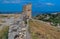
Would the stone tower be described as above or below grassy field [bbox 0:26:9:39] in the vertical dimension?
above

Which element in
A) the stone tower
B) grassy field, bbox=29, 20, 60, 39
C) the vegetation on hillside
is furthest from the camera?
the vegetation on hillside

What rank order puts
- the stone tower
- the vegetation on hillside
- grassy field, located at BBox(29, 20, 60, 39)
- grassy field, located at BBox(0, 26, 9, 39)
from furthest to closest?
the vegetation on hillside → the stone tower → grassy field, located at BBox(29, 20, 60, 39) → grassy field, located at BBox(0, 26, 9, 39)

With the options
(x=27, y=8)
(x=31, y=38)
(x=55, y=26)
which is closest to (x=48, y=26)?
(x=55, y=26)

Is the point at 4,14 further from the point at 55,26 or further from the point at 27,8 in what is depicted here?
the point at 55,26

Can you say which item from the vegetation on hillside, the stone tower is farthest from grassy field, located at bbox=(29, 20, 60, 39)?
the vegetation on hillside

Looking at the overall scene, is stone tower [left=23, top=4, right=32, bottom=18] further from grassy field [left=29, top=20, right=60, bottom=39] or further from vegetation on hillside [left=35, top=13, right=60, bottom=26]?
vegetation on hillside [left=35, top=13, right=60, bottom=26]

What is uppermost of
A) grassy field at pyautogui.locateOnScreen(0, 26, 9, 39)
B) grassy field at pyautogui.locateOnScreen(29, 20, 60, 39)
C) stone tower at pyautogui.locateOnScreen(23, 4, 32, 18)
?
stone tower at pyautogui.locateOnScreen(23, 4, 32, 18)

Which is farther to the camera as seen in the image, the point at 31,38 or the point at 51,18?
the point at 51,18

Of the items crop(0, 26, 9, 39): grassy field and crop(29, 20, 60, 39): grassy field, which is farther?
crop(29, 20, 60, 39): grassy field
